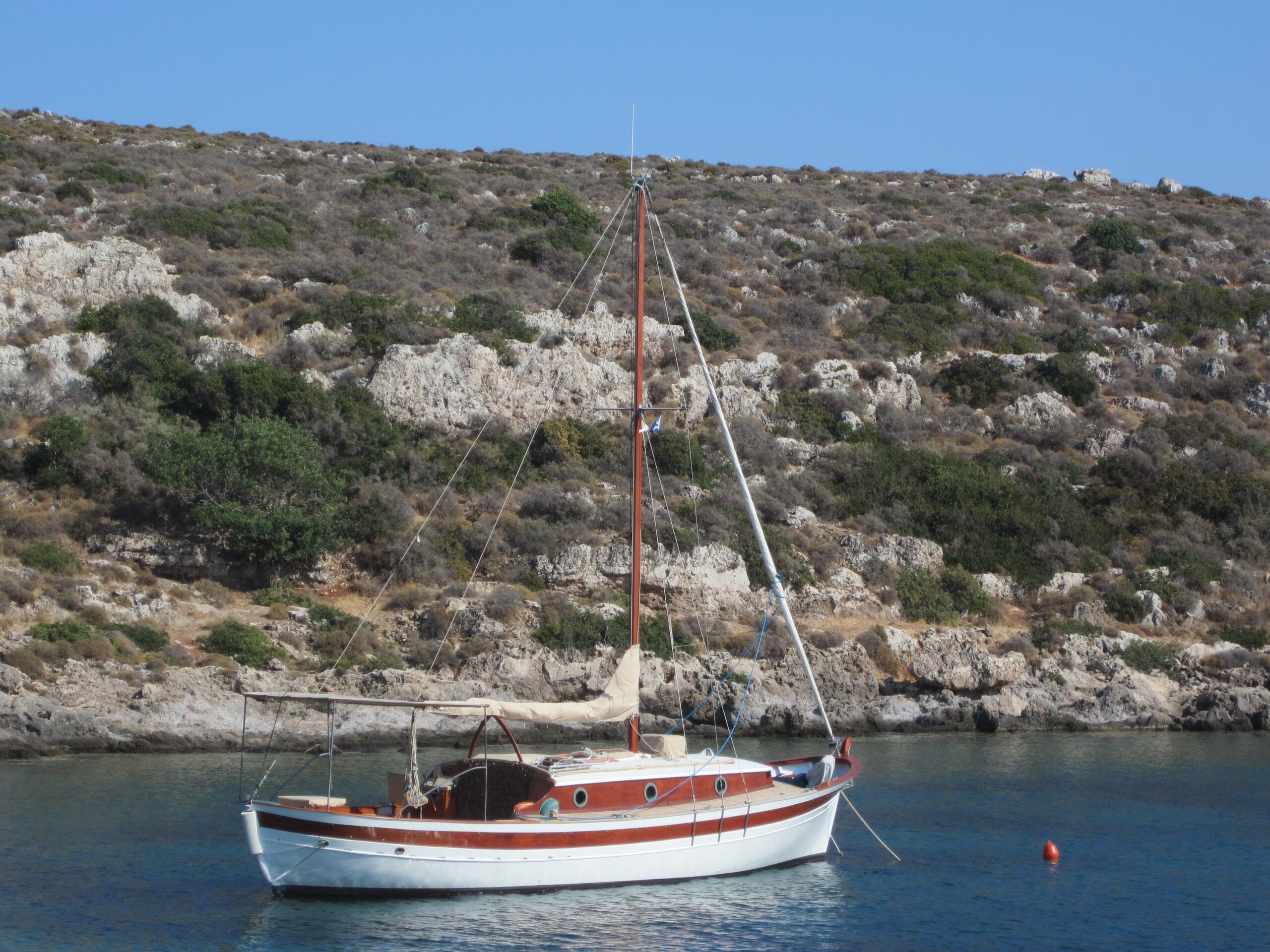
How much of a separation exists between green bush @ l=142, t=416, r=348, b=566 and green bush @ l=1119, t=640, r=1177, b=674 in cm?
2350

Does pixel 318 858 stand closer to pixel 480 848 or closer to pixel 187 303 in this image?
pixel 480 848

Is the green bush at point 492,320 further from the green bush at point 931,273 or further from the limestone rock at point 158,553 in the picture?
the green bush at point 931,273

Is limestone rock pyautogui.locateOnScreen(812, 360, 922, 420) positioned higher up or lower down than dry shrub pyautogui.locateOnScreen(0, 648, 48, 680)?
higher up

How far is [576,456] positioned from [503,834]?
26.8 meters

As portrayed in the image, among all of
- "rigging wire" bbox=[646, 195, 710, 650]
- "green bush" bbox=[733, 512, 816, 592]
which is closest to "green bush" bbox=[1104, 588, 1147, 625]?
"green bush" bbox=[733, 512, 816, 592]

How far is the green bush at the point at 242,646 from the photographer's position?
31250mm

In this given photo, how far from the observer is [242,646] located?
31.5 m

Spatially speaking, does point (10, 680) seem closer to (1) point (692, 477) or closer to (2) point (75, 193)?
(1) point (692, 477)

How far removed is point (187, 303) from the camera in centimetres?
4797

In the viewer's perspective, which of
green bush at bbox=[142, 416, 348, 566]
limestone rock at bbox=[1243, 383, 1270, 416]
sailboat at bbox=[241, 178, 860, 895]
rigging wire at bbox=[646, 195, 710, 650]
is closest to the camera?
sailboat at bbox=[241, 178, 860, 895]

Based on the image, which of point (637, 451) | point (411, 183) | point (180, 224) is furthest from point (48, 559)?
point (411, 183)

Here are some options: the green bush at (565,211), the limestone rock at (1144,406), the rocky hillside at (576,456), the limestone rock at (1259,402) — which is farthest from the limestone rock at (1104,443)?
the green bush at (565,211)

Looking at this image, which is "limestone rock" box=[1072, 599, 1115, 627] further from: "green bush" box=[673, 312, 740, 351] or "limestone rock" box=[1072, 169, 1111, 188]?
"limestone rock" box=[1072, 169, 1111, 188]

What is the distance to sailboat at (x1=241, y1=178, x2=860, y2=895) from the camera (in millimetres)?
16344
